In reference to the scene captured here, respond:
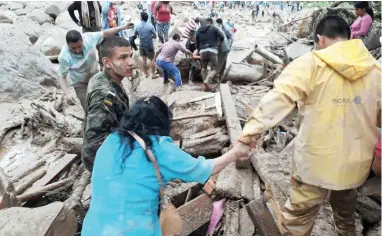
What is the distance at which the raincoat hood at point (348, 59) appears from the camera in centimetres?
245

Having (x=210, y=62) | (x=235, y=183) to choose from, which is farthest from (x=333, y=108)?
(x=210, y=62)

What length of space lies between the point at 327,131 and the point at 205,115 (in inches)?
130

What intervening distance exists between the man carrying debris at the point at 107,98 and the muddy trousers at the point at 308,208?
1.72 metres

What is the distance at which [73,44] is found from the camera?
16.3 feet

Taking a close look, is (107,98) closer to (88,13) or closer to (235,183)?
(235,183)

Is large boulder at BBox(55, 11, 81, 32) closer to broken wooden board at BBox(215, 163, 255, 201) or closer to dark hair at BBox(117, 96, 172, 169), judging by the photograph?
broken wooden board at BBox(215, 163, 255, 201)

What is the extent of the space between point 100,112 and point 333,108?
2.06 meters

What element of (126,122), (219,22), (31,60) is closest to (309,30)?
(219,22)

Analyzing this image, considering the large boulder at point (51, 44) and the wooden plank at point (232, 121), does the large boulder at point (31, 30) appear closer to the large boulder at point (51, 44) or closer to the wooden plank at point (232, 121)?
the large boulder at point (51, 44)

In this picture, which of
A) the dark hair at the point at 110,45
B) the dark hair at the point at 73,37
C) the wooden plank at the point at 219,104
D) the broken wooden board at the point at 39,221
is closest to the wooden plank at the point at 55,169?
the broken wooden board at the point at 39,221

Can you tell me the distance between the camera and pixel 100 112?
318 cm

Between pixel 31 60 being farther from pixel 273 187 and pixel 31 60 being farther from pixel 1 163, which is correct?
pixel 273 187

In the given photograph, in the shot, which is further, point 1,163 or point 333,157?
point 1,163

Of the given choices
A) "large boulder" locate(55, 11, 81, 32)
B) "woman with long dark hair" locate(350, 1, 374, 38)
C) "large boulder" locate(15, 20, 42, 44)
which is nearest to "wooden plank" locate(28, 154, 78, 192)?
"woman with long dark hair" locate(350, 1, 374, 38)
